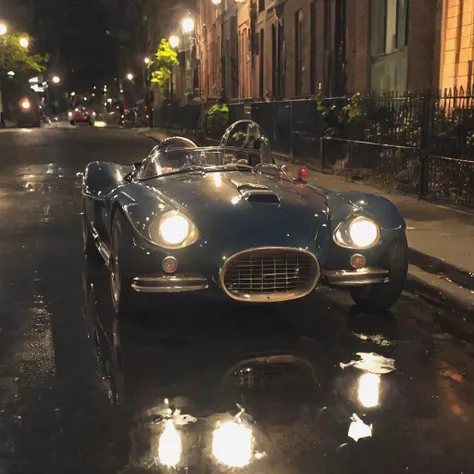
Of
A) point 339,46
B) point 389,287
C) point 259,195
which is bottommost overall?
point 389,287

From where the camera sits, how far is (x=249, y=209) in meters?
5.77

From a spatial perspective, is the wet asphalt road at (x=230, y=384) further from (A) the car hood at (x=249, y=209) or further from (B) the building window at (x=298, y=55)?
(B) the building window at (x=298, y=55)

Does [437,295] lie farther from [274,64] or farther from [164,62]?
[164,62]

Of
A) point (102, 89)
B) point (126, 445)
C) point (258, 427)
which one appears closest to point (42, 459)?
point (126, 445)

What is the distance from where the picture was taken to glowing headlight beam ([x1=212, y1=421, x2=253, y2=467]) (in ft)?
12.0

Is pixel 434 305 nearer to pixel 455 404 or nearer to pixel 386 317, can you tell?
pixel 386 317

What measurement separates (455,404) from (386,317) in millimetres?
1905

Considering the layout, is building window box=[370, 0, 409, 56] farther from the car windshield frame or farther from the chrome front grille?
the chrome front grille

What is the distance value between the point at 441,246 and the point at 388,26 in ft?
37.9

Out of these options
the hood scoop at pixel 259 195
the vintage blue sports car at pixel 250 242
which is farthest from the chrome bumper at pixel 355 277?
the hood scoop at pixel 259 195

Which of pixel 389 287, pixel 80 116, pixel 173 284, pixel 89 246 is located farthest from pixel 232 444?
pixel 80 116

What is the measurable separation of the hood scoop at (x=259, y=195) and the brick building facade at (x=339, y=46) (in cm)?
1021

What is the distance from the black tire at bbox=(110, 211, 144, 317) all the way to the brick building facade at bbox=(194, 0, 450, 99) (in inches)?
426

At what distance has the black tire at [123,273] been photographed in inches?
228
